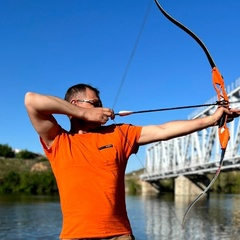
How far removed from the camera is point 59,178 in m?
3.88

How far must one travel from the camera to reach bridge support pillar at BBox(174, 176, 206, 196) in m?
82.4

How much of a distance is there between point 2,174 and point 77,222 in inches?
4993

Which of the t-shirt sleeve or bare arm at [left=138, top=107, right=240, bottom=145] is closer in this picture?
the t-shirt sleeve

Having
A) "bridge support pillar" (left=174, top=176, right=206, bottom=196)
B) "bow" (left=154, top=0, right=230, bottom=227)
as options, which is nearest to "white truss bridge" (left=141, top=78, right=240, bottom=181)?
"bridge support pillar" (left=174, top=176, right=206, bottom=196)

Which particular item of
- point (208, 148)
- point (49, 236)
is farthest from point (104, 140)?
point (208, 148)

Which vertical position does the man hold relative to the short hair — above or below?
below

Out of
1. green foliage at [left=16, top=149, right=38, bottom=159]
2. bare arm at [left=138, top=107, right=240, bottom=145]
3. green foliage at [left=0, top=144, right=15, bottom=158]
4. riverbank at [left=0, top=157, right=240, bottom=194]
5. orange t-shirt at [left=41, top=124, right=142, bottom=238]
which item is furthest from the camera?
green foliage at [left=16, top=149, right=38, bottom=159]

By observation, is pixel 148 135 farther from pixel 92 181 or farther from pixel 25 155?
pixel 25 155

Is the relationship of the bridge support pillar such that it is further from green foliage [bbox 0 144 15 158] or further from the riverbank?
green foliage [bbox 0 144 15 158]

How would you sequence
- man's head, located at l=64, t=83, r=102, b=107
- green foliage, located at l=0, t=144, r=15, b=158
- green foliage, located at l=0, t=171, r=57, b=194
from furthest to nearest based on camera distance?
1. green foliage, located at l=0, t=144, r=15, b=158
2. green foliage, located at l=0, t=171, r=57, b=194
3. man's head, located at l=64, t=83, r=102, b=107

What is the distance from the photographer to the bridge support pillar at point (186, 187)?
82.4 m

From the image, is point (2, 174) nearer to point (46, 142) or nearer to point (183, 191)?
point (183, 191)

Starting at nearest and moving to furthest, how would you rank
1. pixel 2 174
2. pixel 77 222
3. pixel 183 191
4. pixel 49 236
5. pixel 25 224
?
pixel 77 222 < pixel 49 236 < pixel 25 224 < pixel 183 191 < pixel 2 174

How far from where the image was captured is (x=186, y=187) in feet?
274
